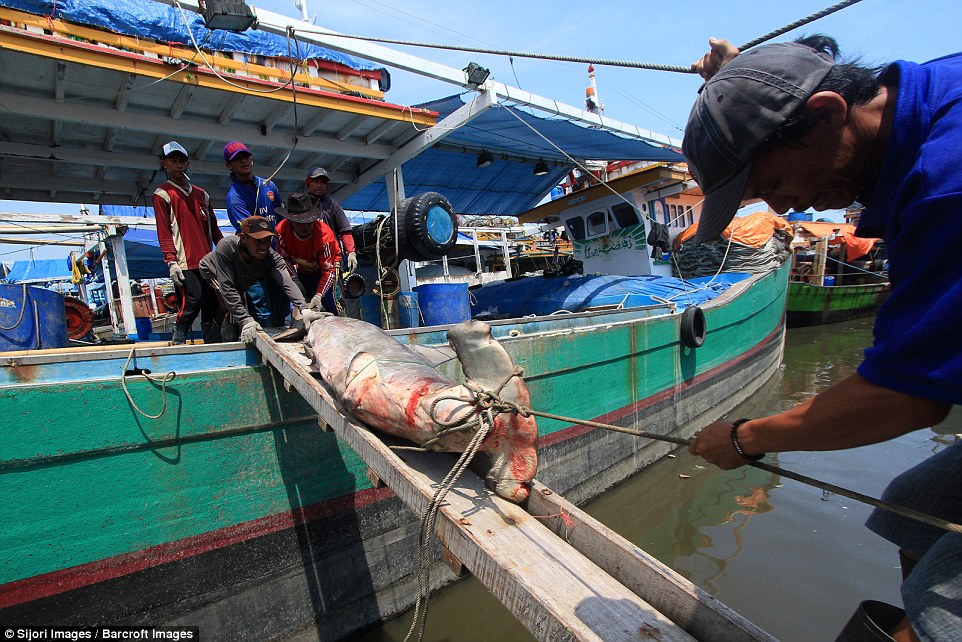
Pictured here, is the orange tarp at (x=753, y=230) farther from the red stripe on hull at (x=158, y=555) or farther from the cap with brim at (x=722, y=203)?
the cap with brim at (x=722, y=203)

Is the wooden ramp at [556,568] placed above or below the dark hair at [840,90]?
below

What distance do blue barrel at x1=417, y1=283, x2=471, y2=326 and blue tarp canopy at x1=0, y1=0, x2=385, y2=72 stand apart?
2.67m

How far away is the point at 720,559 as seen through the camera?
3.75 meters

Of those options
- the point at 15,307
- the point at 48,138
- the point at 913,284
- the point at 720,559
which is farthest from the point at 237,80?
the point at 720,559

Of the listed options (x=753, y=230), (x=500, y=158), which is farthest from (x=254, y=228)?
(x=753, y=230)

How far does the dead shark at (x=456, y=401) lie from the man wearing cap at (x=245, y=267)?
5.10 ft

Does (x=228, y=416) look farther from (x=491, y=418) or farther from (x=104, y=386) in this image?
(x=491, y=418)

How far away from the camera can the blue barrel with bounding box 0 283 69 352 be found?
11.6ft

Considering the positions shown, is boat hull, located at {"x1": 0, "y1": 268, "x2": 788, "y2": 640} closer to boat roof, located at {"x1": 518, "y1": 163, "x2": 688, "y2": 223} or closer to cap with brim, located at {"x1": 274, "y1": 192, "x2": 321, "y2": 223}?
cap with brim, located at {"x1": 274, "y1": 192, "x2": 321, "y2": 223}

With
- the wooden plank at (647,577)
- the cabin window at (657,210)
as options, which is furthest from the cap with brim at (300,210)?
the cabin window at (657,210)

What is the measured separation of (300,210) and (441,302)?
1.68m

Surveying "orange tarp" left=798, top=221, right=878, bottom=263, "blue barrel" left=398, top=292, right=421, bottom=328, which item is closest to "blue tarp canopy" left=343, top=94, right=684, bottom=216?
"blue barrel" left=398, top=292, right=421, bottom=328

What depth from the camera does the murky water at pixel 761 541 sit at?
3.17 meters

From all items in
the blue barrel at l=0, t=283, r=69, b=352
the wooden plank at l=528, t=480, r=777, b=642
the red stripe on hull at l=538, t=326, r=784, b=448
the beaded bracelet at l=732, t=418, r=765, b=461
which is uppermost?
the blue barrel at l=0, t=283, r=69, b=352
